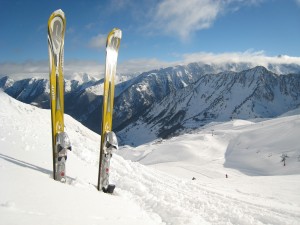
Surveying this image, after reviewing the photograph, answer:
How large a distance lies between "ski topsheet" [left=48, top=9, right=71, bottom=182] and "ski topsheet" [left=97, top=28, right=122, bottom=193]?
1508 mm

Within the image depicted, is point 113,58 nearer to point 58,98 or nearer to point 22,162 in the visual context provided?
point 58,98

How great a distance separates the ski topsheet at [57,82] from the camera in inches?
459

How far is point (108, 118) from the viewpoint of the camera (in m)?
12.9

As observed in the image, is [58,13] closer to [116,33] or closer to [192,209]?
[116,33]

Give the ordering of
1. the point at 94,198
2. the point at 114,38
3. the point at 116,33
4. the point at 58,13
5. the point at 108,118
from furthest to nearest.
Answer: the point at 116,33, the point at 114,38, the point at 108,118, the point at 58,13, the point at 94,198

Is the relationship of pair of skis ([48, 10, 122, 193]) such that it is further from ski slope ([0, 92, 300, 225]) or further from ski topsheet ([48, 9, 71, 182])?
ski slope ([0, 92, 300, 225])

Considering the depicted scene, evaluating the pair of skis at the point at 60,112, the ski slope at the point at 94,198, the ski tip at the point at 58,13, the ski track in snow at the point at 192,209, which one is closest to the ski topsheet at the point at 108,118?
the pair of skis at the point at 60,112

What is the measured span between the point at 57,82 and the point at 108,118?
2.54m

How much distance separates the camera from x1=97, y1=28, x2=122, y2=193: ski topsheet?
12.3 meters

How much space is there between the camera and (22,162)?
1120 cm

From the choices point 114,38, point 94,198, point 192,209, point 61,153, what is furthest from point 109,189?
point 114,38

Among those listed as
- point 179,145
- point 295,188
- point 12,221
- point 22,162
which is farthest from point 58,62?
point 179,145

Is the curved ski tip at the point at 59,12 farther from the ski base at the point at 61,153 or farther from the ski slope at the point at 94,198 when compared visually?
the ski slope at the point at 94,198

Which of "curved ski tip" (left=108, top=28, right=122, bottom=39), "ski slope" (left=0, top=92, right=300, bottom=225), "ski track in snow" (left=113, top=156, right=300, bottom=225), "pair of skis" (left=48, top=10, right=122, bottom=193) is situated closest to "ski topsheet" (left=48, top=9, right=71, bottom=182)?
"pair of skis" (left=48, top=10, right=122, bottom=193)
